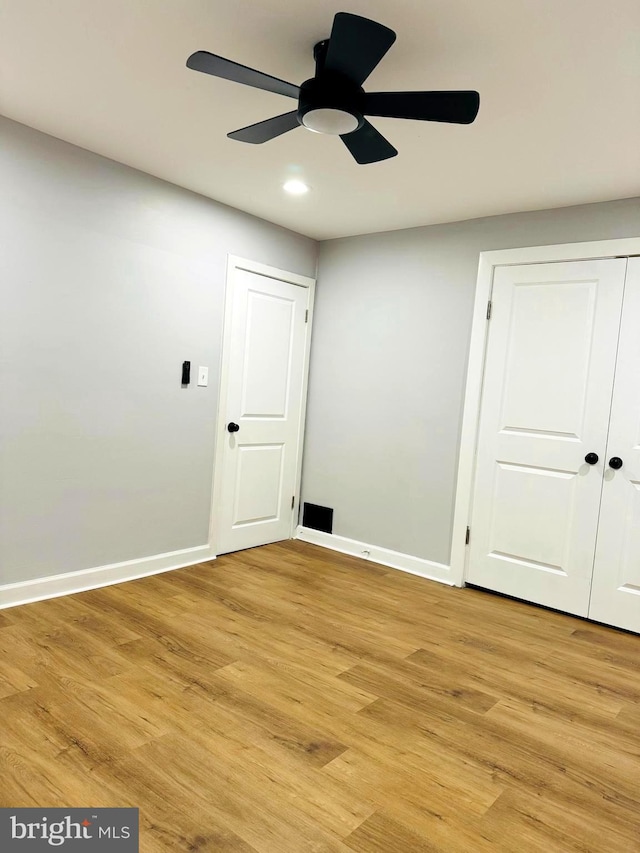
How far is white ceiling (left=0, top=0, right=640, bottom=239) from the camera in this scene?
182 cm

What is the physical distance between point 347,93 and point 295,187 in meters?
1.57

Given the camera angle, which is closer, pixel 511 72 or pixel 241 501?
pixel 511 72

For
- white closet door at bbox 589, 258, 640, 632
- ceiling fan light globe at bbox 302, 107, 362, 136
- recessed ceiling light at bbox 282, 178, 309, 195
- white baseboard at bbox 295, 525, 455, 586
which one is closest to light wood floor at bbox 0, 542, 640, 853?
white closet door at bbox 589, 258, 640, 632

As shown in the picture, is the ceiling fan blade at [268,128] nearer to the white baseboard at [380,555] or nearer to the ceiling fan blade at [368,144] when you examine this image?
the ceiling fan blade at [368,144]

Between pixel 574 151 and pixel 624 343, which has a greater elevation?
pixel 574 151

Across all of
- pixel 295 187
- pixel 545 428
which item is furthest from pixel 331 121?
pixel 545 428

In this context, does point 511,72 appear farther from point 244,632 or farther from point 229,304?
point 244,632

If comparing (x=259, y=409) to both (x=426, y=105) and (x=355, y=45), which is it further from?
(x=355, y=45)

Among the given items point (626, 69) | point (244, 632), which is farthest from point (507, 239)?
point (244, 632)

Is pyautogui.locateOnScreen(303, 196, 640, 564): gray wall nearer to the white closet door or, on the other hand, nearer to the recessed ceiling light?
the white closet door

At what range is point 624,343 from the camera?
3.17 metres

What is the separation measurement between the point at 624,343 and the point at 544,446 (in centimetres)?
72

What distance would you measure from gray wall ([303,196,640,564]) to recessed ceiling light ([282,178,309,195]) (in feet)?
3.06

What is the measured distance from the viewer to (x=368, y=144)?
84.4 inches
